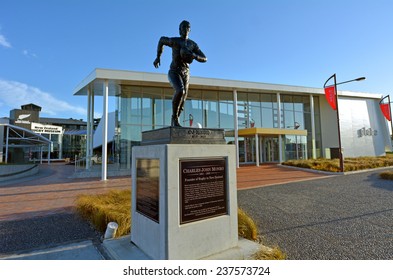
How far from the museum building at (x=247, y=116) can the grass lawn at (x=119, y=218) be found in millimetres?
8162

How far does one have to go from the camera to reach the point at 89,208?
236 inches

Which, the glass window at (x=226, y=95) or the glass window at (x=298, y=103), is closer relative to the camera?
the glass window at (x=226, y=95)

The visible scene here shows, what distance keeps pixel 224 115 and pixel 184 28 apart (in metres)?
18.8

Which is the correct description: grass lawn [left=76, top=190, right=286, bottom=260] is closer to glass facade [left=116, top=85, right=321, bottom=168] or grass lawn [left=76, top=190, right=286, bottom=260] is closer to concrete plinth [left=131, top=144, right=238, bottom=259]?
concrete plinth [left=131, top=144, right=238, bottom=259]

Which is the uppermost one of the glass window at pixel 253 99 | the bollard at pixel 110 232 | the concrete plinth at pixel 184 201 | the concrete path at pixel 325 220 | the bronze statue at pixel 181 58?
the glass window at pixel 253 99

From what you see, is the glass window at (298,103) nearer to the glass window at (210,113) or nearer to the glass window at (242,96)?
the glass window at (242,96)

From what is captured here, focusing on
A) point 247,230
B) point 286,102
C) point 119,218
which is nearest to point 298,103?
point 286,102

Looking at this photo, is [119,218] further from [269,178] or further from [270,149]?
[270,149]

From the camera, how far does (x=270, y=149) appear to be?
2514cm

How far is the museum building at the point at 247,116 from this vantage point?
1825 centimetres

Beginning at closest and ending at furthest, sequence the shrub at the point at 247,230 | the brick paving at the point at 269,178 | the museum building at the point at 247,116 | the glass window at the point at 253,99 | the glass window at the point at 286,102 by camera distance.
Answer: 1. the shrub at the point at 247,230
2. the brick paving at the point at 269,178
3. the museum building at the point at 247,116
4. the glass window at the point at 253,99
5. the glass window at the point at 286,102

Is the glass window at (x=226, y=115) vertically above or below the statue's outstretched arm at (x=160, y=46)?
above

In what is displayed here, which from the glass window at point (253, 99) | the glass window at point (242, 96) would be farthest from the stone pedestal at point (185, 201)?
the glass window at point (253, 99)

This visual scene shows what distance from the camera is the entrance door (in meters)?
25.0
